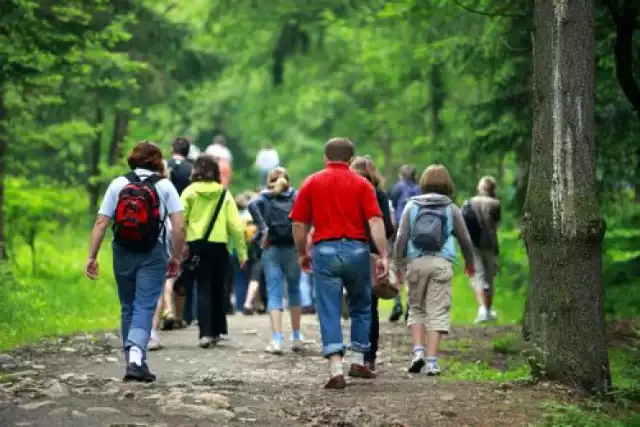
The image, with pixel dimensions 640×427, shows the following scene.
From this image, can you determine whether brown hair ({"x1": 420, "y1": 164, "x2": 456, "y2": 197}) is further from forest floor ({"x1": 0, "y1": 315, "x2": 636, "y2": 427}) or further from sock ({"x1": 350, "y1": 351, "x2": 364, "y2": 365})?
sock ({"x1": 350, "y1": 351, "x2": 364, "y2": 365})

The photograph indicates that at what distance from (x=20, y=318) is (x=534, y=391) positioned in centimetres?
785

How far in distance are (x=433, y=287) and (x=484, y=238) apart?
7.26 metres

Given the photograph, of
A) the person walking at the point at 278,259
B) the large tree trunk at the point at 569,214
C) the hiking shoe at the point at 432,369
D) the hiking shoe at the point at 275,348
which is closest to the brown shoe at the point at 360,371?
the hiking shoe at the point at 432,369

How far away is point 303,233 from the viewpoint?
11289 mm

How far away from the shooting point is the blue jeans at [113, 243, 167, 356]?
1134 centimetres

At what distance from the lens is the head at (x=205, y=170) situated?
15.4 metres

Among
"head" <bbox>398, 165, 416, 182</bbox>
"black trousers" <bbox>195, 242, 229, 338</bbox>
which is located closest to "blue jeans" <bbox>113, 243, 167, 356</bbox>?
"black trousers" <bbox>195, 242, 229, 338</bbox>

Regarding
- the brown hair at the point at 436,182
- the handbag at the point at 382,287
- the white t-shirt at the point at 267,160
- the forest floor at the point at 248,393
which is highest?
the white t-shirt at the point at 267,160

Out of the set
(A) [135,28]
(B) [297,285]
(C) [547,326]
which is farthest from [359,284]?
(A) [135,28]

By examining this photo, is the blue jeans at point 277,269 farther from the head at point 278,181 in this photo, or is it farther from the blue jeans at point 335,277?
the blue jeans at point 335,277

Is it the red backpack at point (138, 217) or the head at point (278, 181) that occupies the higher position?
the head at point (278, 181)

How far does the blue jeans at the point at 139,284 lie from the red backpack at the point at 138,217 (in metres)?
0.08

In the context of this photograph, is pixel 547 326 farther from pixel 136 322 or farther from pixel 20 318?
pixel 20 318

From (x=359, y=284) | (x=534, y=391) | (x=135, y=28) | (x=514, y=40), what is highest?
(x=135, y=28)
